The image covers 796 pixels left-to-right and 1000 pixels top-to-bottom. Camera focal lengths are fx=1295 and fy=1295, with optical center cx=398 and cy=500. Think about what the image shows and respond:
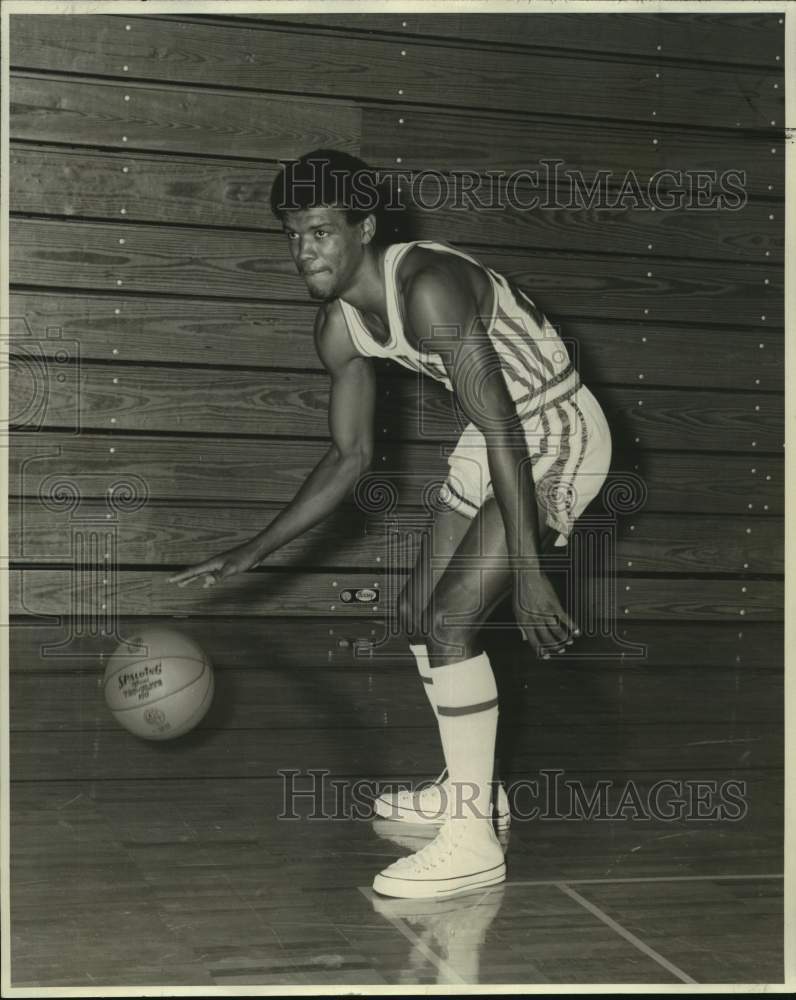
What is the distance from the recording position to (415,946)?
97.0 inches

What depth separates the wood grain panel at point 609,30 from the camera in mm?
4859

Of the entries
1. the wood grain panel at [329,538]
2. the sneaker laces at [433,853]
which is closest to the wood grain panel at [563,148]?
the wood grain panel at [329,538]

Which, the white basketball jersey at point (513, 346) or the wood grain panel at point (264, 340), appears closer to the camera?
the white basketball jersey at point (513, 346)

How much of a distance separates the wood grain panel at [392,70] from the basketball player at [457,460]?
97 centimetres

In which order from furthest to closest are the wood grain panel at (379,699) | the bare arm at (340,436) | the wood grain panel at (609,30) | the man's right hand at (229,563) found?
the wood grain panel at (609,30) < the wood grain panel at (379,699) < the bare arm at (340,436) < the man's right hand at (229,563)

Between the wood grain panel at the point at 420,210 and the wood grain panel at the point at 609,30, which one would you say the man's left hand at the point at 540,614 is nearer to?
the wood grain panel at the point at 420,210

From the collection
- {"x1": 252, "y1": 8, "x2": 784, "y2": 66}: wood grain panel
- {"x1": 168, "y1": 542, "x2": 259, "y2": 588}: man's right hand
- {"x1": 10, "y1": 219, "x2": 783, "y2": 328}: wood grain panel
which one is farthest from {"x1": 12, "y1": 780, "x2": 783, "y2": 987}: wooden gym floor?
{"x1": 252, "y1": 8, "x2": 784, "y2": 66}: wood grain panel

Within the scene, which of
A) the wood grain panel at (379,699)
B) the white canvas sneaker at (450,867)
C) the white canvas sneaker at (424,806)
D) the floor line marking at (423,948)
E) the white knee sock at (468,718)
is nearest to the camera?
the floor line marking at (423,948)

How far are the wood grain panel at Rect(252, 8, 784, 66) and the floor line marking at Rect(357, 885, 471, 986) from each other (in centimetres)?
335

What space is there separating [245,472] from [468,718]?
2.00m

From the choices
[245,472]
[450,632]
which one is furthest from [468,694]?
[245,472]

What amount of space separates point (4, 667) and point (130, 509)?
1.57 m

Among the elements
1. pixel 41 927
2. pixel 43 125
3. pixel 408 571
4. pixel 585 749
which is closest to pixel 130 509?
pixel 408 571

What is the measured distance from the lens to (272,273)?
4.79m
